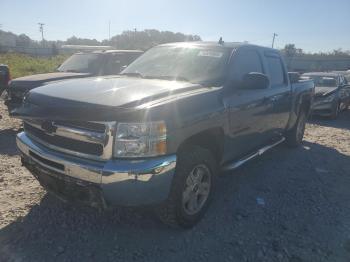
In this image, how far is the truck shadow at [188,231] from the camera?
10.0 ft

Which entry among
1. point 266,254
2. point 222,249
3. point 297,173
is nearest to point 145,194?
point 222,249

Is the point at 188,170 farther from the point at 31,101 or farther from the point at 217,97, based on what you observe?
the point at 31,101

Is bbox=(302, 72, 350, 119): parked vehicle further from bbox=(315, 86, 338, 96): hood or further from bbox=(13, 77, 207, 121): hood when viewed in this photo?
bbox=(13, 77, 207, 121): hood

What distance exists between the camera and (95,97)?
119 inches

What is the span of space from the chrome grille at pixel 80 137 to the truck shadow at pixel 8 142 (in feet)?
9.33

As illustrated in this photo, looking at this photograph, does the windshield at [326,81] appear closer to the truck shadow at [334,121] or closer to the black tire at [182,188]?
the truck shadow at [334,121]

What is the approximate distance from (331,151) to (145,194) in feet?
17.2

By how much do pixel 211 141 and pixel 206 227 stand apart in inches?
35.8

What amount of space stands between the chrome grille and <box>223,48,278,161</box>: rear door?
1.48m

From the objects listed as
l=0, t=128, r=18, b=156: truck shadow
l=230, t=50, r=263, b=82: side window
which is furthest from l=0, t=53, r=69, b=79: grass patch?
l=230, t=50, r=263, b=82: side window

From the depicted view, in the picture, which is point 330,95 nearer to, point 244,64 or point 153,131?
point 244,64

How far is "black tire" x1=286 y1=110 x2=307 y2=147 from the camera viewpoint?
6645 mm

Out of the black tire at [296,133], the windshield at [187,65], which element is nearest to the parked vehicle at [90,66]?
the windshield at [187,65]

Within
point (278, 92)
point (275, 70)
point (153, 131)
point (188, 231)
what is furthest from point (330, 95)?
point (153, 131)
